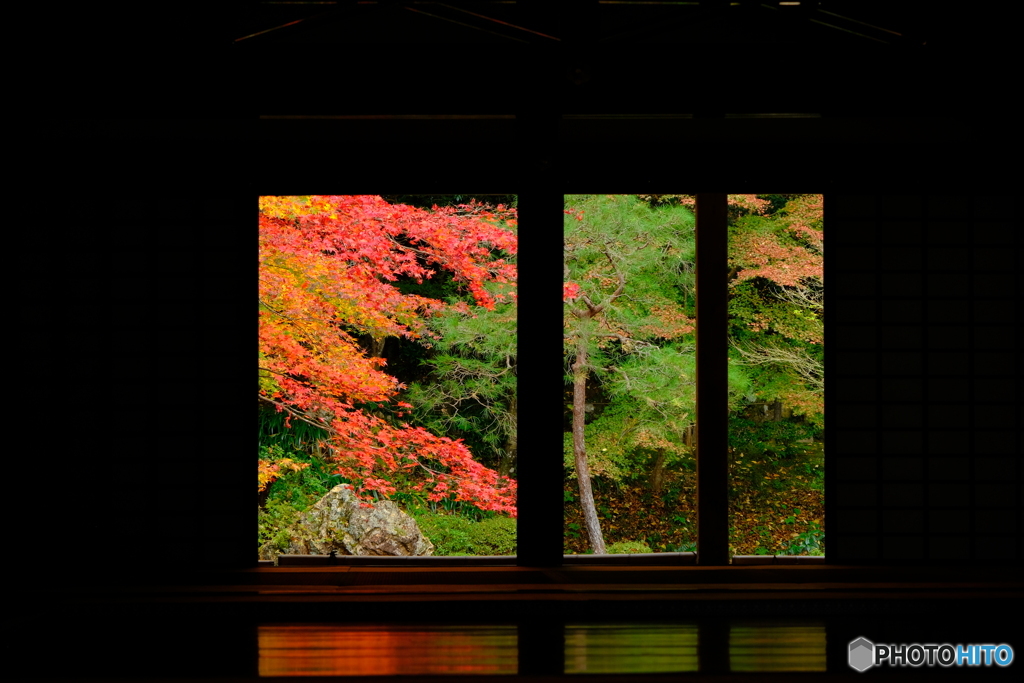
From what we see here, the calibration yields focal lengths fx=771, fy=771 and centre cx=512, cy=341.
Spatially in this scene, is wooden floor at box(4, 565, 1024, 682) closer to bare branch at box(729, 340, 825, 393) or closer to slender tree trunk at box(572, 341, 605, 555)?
slender tree trunk at box(572, 341, 605, 555)

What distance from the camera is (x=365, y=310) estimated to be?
755 centimetres

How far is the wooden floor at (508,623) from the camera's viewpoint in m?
2.87

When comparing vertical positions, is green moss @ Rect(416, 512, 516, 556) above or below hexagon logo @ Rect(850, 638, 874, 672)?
below

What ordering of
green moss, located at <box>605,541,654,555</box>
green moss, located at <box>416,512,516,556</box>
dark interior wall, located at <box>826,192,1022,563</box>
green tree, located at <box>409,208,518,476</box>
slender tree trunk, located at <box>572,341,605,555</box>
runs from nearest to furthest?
dark interior wall, located at <box>826,192,1022,563</box>, green tree, located at <box>409,208,518,476</box>, green moss, located at <box>416,512,516,556</box>, slender tree trunk, located at <box>572,341,605,555</box>, green moss, located at <box>605,541,654,555</box>

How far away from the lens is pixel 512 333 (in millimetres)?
7750

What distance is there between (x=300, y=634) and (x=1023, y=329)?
4278mm

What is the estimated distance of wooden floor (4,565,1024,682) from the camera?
2867 millimetres

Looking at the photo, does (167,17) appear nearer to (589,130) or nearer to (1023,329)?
(589,130)

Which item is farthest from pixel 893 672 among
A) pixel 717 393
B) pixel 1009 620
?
pixel 717 393

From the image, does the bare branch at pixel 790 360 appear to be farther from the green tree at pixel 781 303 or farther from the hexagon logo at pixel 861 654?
the hexagon logo at pixel 861 654

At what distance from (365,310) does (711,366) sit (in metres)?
3.94

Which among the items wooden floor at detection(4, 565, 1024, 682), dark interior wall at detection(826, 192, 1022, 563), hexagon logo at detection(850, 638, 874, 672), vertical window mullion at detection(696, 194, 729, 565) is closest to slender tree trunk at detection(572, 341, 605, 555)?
vertical window mullion at detection(696, 194, 729, 565)

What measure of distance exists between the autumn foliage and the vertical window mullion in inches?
127

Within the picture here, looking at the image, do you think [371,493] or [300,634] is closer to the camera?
[300,634]
